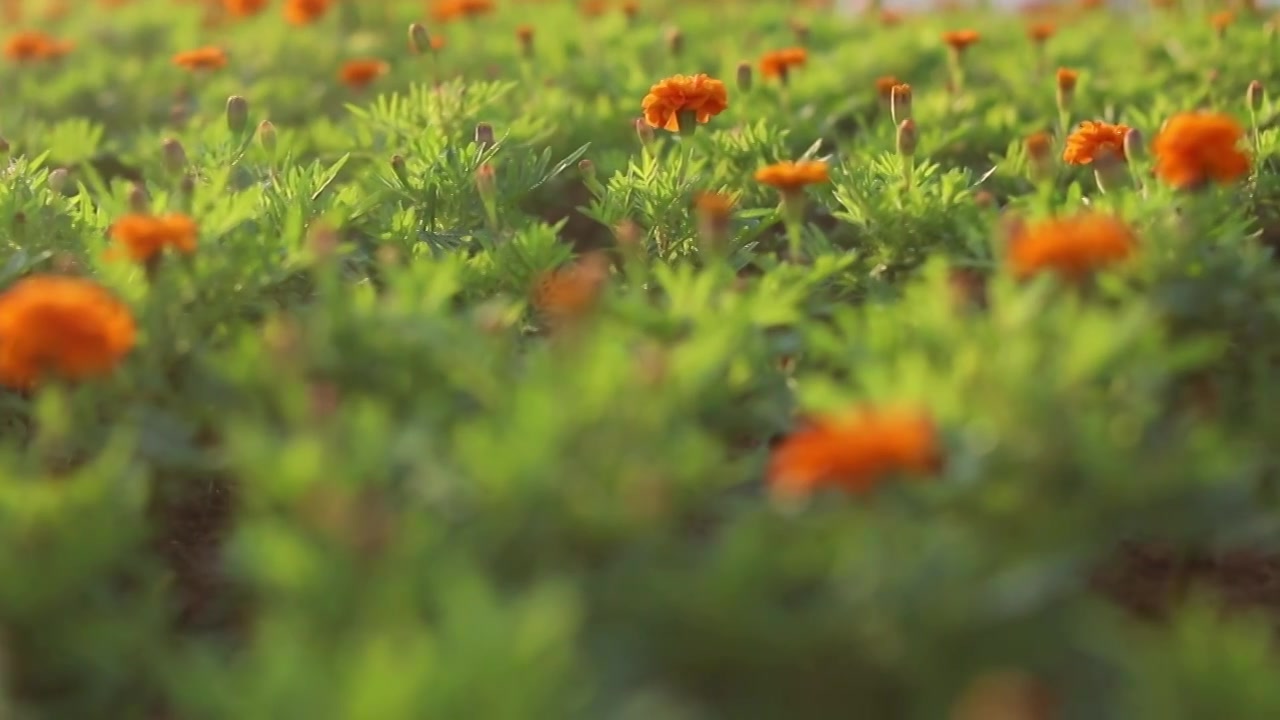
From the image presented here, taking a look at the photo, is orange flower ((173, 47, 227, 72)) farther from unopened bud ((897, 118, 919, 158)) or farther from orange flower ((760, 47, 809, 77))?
unopened bud ((897, 118, 919, 158))

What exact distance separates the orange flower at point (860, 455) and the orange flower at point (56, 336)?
661 mm

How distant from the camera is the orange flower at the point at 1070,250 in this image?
4.79ft

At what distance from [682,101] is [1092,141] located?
62 centimetres

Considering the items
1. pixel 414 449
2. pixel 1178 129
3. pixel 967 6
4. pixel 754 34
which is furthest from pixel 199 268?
pixel 967 6

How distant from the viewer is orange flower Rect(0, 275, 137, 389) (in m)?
1.41

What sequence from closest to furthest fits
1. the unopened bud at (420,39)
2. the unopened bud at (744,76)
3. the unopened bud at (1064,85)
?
the unopened bud at (1064,85) < the unopened bud at (744,76) < the unopened bud at (420,39)

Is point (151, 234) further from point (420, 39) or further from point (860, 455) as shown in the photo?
point (420, 39)

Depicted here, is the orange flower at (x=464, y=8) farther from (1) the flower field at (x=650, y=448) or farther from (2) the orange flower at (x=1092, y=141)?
(2) the orange flower at (x=1092, y=141)

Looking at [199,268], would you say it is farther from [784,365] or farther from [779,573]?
[779,573]

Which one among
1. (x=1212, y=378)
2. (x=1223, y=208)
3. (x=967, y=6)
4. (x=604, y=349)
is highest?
(x=604, y=349)

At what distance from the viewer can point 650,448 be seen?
1.35m

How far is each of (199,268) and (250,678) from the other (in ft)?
2.66

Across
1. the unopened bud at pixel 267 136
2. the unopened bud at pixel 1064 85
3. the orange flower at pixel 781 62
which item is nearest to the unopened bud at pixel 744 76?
the orange flower at pixel 781 62

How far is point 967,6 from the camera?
16.5 ft
